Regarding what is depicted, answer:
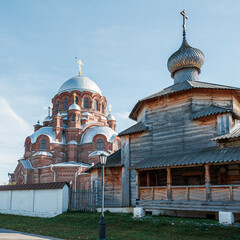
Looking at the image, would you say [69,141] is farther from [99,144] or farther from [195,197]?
[195,197]

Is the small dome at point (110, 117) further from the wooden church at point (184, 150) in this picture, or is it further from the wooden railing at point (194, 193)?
the wooden railing at point (194, 193)

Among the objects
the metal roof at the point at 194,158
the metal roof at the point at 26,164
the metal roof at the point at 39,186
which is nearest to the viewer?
the metal roof at the point at 194,158

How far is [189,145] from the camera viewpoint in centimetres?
1327

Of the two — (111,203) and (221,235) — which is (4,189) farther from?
(221,235)

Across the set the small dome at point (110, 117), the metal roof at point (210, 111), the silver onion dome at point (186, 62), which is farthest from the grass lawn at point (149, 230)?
the small dome at point (110, 117)

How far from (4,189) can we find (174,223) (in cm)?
1344

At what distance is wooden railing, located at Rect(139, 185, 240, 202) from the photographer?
34.7 feet

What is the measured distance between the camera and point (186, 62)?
17047mm

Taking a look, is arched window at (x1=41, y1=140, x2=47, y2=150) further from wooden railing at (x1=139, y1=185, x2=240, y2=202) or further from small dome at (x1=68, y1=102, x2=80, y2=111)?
wooden railing at (x1=139, y1=185, x2=240, y2=202)

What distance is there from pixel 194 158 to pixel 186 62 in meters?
7.37

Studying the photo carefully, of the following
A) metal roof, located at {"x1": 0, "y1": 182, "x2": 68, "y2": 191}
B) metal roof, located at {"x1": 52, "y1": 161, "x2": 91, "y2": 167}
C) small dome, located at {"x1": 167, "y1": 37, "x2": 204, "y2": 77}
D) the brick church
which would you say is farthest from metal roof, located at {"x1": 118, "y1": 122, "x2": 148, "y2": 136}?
metal roof, located at {"x1": 52, "y1": 161, "x2": 91, "y2": 167}

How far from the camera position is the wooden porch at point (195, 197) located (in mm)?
10578

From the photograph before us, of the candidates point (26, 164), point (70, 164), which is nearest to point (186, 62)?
point (70, 164)

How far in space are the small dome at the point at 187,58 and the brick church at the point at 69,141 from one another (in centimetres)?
1524
